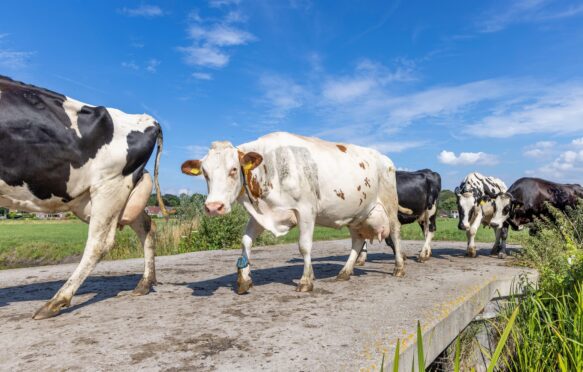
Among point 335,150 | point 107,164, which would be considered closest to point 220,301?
point 107,164

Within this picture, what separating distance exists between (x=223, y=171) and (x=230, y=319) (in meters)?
1.64

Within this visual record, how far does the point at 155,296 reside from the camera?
Answer: 4.65 m

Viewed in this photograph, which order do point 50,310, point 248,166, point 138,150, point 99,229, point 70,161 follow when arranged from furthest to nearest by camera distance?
point 248,166 → point 138,150 → point 99,229 → point 70,161 → point 50,310

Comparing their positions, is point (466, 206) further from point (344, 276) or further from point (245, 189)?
point (245, 189)

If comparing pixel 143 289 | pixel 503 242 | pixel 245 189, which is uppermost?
pixel 245 189

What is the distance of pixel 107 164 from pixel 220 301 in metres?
1.88

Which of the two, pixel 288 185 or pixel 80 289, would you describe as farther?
pixel 80 289

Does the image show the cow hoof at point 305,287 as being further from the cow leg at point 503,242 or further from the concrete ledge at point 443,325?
the cow leg at point 503,242

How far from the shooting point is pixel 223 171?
14.8ft

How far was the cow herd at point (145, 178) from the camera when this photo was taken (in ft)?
12.5

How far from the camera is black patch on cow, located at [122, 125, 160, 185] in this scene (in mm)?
4328

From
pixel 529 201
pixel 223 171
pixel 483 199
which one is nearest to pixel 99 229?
pixel 223 171

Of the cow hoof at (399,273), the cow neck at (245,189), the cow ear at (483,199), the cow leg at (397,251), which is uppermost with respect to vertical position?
the cow ear at (483,199)

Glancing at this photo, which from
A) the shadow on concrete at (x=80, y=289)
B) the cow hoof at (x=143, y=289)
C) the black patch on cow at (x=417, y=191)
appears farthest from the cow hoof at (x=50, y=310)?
the black patch on cow at (x=417, y=191)
